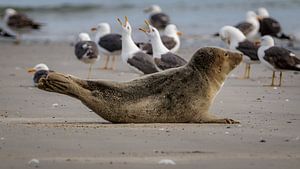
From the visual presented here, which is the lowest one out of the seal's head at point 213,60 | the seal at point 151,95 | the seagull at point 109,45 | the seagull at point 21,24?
the seagull at point 21,24

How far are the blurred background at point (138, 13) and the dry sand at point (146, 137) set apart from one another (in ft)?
34.1

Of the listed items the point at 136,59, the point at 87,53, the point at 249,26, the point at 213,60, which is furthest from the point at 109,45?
the point at 213,60

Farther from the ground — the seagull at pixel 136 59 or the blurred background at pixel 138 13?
the seagull at pixel 136 59

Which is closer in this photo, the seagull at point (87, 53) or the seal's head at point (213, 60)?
the seal's head at point (213, 60)

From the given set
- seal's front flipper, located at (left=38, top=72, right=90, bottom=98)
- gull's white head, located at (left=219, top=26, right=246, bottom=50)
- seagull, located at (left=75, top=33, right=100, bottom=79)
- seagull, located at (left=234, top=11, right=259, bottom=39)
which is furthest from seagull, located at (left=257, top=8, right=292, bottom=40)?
seal's front flipper, located at (left=38, top=72, right=90, bottom=98)

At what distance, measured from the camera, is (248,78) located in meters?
14.1

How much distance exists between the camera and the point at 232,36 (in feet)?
52.3

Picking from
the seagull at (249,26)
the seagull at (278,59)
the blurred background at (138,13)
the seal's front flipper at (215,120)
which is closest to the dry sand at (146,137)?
the seal's front flipper at (215,120)

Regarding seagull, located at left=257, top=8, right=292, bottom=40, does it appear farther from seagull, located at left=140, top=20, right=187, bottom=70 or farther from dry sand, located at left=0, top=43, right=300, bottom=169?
dry sand, located at left=0, top=43, right=300, bottom=169

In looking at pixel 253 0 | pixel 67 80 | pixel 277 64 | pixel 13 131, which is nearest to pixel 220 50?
pixel 67 80

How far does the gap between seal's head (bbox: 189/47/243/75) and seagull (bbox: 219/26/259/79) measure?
5.57m

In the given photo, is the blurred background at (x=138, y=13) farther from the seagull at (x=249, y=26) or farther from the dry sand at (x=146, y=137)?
the dry sand at (x=146, y=137)

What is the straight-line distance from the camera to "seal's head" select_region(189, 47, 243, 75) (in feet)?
27.7

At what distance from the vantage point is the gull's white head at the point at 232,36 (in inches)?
618
